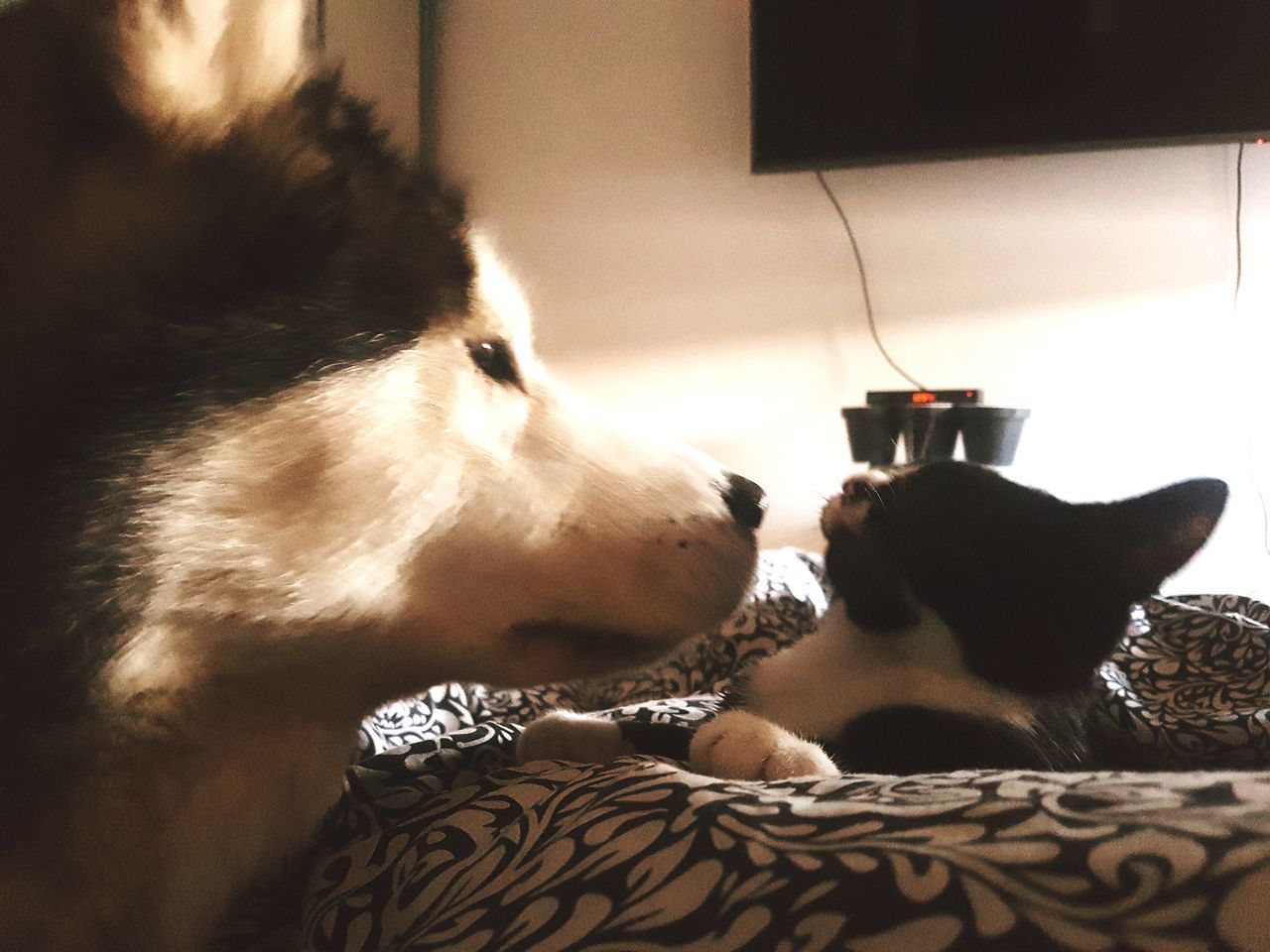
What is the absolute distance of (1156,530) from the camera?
817 mm

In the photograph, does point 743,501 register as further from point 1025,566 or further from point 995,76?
point 995,76

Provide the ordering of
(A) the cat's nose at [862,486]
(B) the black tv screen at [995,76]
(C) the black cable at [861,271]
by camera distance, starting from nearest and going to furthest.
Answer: (A) the cat's nose at [862,486] → (B) the black tv screen at [995,76] → (C) the black cable at [861,271]

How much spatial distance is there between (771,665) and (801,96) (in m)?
1.96

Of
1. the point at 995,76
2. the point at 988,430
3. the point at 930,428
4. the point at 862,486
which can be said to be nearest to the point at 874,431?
the point at 930,428

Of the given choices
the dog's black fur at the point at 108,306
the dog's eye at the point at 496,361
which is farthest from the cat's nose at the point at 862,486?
the dog's black fur at the point at 108,306

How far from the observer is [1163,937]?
27 centimetres

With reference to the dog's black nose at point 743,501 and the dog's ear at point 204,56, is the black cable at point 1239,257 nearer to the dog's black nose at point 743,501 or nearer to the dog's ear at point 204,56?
the dog's black nose at point 743,501

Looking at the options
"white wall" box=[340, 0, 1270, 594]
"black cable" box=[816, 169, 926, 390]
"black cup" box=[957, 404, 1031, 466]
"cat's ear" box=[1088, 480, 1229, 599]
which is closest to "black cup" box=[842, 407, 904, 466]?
"black cup" box=[957, 404, 1031, 466]

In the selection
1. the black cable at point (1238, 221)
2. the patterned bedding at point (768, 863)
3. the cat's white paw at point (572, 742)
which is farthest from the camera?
the black cable at point (1238, 221)

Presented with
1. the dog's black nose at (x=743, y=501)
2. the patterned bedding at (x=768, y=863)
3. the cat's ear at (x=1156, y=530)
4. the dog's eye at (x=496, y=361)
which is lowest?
the patterned bedding at (x=768, y=863)

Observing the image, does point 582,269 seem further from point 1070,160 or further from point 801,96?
point 1070,160

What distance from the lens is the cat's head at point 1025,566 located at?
32.4 inches

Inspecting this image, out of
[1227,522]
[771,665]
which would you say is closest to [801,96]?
[1227,522]

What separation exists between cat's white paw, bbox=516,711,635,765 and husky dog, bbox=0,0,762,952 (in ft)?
0.58
